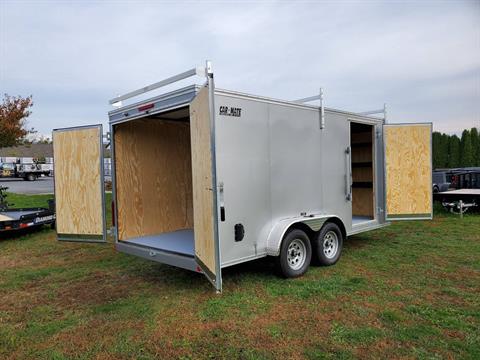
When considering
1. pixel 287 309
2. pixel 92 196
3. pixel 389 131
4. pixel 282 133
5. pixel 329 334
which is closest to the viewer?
pixel 329 334

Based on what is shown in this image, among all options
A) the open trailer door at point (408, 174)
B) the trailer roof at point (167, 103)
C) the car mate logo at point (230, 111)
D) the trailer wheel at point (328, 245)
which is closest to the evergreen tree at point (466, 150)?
the open trailer door at point (408, 174)

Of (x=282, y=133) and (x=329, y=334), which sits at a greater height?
(x=282, y=133)

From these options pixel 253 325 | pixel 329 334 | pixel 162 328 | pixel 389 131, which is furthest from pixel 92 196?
pixel 389 131

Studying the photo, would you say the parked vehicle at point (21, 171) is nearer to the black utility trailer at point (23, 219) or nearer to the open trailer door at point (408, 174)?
the black utility trailer at point (23, 219)

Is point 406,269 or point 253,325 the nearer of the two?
point 253,325

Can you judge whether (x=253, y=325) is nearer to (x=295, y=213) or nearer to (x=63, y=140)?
(x=295, y=213)

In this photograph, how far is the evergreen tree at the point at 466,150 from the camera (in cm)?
2291

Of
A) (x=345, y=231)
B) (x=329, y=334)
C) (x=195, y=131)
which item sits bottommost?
(x=329, y=334)

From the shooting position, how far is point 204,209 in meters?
4.33

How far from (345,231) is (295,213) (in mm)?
1261

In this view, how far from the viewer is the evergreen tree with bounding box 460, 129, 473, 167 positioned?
2291 centimetres

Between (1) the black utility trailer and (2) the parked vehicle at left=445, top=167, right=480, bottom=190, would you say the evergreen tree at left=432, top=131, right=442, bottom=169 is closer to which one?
(2) the parked vehicle at left=445, top=167, right=480, bottom=190

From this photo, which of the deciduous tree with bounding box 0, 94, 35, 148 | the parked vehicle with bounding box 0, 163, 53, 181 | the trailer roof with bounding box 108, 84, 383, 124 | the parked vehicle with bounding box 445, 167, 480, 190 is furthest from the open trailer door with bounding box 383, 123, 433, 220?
the parked vehicle with bounding box 0, 163, 53, 181

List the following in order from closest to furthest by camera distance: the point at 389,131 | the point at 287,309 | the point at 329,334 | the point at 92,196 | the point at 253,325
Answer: the point at 329,334 → the point at 253,325 → the point at 287,309 → the point at 92,196 → the point at 389,131
